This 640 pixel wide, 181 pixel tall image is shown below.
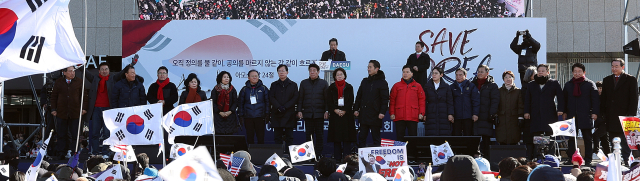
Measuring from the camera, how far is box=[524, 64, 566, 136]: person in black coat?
927cm

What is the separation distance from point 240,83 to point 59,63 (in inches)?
234

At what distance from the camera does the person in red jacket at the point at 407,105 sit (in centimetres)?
964

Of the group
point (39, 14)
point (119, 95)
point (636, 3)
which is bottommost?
point (119, 95)

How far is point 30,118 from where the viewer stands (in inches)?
782

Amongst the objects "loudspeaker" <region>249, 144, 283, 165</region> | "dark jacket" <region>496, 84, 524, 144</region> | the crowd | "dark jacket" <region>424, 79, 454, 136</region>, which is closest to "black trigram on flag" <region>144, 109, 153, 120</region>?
"loudspeaker" <region>249, 144, 283, 165</region>

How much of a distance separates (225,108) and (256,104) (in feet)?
1.65

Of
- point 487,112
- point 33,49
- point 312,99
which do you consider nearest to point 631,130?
point 487,112

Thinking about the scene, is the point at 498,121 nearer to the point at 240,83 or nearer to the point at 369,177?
the point at 240,83

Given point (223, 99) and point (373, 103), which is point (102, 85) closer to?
point (223, 99)

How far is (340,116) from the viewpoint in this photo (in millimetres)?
9836

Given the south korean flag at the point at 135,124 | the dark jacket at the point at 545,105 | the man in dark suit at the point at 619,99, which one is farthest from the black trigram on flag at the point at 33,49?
the man in dark suit at the point at 619,99

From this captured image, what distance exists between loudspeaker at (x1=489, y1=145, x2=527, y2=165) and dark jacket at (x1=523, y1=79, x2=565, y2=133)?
85cm

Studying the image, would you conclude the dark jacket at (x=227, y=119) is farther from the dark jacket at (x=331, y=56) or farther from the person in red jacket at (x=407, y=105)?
the person in red jacket at (x=407, y=105)

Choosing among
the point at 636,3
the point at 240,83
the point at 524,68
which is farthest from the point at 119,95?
the point at 636,3
